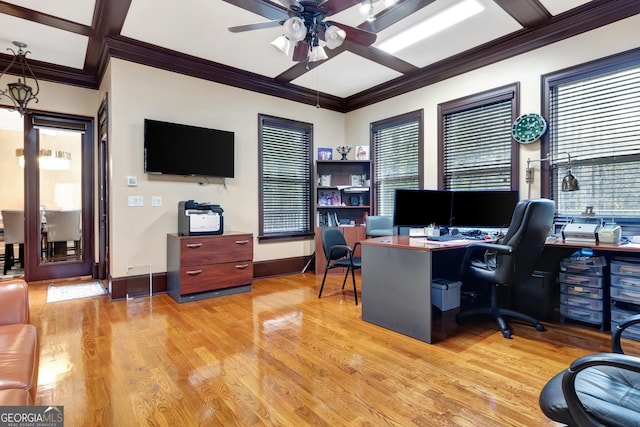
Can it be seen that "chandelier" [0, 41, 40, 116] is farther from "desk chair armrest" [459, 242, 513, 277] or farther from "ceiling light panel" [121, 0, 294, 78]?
"desk chair armrest" [459, 242, 513, 277]

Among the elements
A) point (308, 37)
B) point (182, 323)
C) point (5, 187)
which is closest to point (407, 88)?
point (308, 37)

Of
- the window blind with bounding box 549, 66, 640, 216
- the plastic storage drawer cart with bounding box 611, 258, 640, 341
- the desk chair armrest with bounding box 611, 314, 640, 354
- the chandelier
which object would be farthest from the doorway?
the plastic storage drawer cart with bounding box 611, 258, 640, 341

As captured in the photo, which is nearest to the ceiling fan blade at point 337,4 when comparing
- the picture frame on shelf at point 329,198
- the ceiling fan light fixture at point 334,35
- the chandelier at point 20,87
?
the ceiling fan light fixture at point 334,35

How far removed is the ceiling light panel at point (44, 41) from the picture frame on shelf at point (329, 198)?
3539 millimetres

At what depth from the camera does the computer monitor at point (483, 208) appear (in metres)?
3.32

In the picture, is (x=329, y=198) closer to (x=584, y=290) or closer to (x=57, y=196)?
(x=584, y=290)

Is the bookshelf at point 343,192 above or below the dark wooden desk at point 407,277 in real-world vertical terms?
above

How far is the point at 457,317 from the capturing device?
9.96 ft

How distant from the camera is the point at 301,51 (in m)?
2.98

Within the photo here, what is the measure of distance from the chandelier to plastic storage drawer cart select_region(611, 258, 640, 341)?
6.21 meters

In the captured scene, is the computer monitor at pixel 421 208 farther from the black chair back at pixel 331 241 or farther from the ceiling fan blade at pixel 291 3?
the ceiling fan blade at pixel 291 3

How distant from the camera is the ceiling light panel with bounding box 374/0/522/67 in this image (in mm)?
3132

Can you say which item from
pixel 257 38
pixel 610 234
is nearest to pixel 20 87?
pixel 257 38

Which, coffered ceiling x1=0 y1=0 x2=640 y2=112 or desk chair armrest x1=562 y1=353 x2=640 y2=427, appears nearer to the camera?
desk chair armrest x1=562 y1=353 x2=640 y2=427
